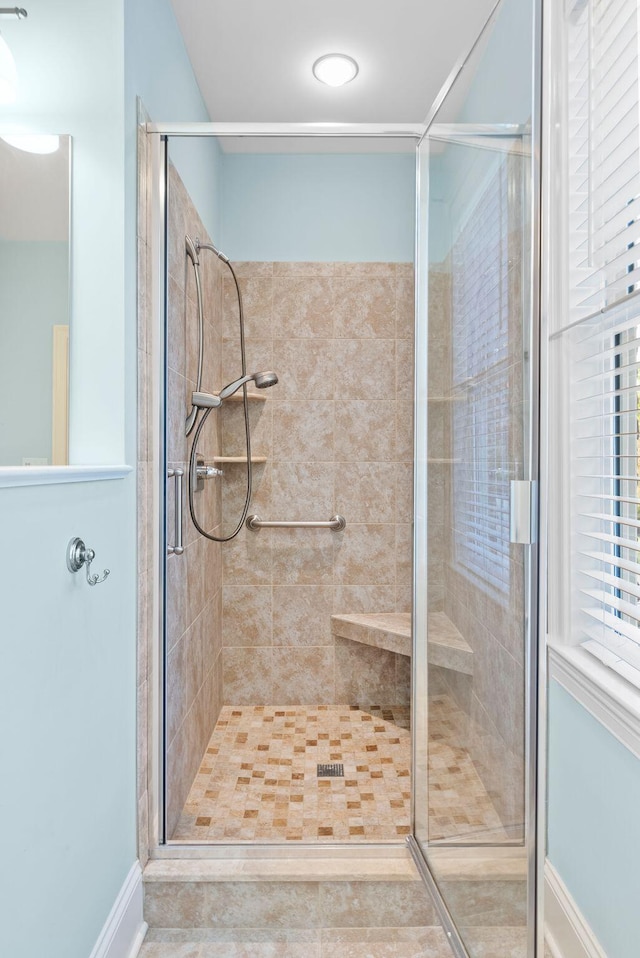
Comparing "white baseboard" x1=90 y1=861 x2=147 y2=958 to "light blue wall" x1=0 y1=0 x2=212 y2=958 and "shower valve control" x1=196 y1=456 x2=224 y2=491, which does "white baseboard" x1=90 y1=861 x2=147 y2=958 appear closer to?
"light blue wall" x1=0 y1=0 x2=212 y2=958

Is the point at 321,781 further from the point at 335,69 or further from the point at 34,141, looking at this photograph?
the point at 335,69

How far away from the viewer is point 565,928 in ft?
4.26

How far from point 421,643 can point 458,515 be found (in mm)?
478

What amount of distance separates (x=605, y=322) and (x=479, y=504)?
436 mm

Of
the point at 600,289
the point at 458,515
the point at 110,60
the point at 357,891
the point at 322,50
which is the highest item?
the point at 322,50

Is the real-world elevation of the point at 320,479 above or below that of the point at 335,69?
below

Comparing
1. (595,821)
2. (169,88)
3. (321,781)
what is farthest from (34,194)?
(321,781)

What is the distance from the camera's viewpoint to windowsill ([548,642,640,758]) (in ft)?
3.56

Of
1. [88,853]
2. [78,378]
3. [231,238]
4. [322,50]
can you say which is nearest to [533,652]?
[88,853]

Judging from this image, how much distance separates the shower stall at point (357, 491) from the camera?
1.12m

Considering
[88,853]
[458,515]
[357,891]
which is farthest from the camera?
[357,891]

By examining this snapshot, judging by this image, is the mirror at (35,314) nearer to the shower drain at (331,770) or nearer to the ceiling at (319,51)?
the ceiling at (319,51)

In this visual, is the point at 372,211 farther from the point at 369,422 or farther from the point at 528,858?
the point at 528,858

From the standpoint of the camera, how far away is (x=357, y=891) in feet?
5.20
